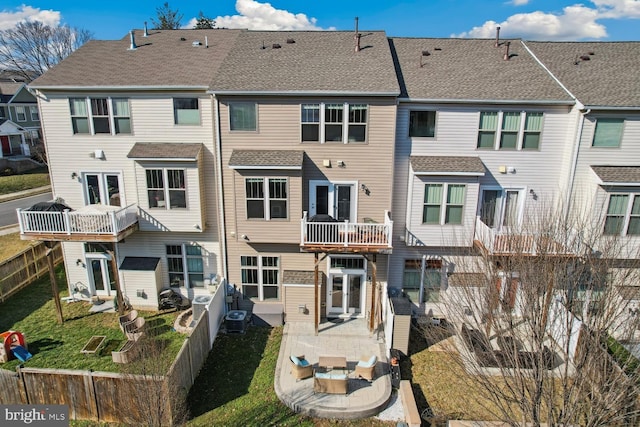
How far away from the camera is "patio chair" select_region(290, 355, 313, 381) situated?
11.4 meters

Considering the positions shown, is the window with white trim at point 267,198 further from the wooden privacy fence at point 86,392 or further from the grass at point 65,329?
the wooden privacy fence at point 86,392

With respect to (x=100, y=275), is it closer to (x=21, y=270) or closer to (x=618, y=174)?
(x=21, y=270)

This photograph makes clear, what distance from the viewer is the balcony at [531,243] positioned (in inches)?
375

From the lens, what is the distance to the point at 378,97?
42.8ft

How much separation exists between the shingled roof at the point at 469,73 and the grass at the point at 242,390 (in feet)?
34.5

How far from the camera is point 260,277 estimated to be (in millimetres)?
14898

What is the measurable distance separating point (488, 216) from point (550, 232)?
4380mm

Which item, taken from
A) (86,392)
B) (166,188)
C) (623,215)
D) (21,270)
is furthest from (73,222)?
(623,215)

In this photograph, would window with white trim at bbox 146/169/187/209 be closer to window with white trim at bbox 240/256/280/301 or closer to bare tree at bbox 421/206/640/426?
window with white trim at bbox 240/256/280/301

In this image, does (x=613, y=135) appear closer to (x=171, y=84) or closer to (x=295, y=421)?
(x=295, y=421)

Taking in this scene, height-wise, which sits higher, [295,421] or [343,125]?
[343,125]

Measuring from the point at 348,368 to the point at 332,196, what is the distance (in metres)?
6.00

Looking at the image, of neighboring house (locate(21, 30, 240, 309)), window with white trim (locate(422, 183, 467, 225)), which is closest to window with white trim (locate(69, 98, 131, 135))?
neighboring house (locate(21, 30, 240, 309))

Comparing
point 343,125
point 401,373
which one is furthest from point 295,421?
point 343,125
